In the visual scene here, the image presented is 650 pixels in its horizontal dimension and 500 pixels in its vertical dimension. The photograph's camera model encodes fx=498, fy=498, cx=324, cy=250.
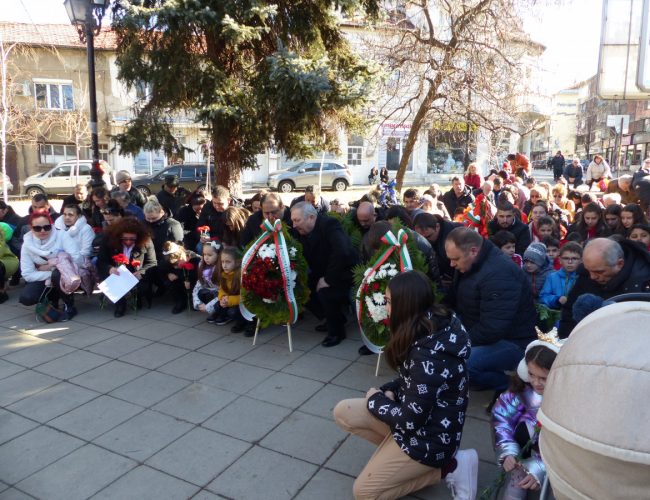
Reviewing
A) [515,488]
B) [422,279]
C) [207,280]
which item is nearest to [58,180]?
[207,280]

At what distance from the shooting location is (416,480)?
2.94 m

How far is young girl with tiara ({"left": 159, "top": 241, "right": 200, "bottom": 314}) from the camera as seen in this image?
689 centimetres

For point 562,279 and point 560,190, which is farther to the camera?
point 560,190

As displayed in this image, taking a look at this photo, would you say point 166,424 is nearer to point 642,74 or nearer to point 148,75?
point 642,74

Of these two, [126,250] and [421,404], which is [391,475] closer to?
[421,404]

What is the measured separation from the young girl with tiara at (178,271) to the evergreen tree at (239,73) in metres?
3.02

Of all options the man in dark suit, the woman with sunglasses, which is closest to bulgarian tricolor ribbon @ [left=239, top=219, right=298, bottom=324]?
the man in dark suit

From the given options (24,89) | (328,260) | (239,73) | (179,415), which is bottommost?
(179,415)

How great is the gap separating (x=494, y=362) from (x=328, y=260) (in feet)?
8.06

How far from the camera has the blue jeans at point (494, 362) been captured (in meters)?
4.08

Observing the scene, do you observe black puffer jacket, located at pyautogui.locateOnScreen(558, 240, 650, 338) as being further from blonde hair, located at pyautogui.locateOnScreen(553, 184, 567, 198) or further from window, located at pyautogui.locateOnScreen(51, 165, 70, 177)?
window, located at pyautogui.locateOnScreen(51, 165, 70, 177)

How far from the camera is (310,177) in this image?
2672 centimetres

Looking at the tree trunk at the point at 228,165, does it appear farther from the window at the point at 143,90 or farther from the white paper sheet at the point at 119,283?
the white paper sheet at the point at 119,283

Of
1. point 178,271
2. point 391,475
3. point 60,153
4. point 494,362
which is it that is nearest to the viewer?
point 391,475
